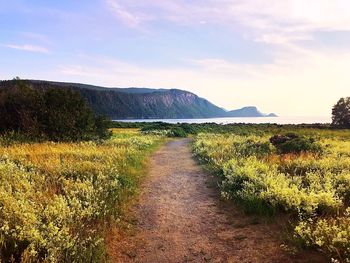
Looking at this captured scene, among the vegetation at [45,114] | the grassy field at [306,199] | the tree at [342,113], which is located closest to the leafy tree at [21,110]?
the vegetation at [45,114]

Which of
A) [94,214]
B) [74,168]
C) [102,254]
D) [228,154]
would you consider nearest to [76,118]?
[228,154]

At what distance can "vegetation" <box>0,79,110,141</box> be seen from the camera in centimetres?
2535

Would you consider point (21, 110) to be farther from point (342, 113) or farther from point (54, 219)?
point (342, 113)

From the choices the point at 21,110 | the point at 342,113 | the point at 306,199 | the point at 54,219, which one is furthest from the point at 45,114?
the point at 342,113

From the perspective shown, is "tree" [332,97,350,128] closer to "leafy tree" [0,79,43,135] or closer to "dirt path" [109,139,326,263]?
"leafy tree" [0,79,43,135]

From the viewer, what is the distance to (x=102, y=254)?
21.2 feet

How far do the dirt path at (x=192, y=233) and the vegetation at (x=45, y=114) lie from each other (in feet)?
50.9

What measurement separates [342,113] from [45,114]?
65.9 m

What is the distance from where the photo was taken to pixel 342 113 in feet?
249

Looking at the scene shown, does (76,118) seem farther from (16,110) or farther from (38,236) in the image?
(38,236)

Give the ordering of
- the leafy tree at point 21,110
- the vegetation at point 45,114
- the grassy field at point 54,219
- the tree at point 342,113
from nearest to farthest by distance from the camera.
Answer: the grassy field at point 54,219 < the leafy tree at point 21,110 < the vegetation at point 45,114 < the tree at point 342,113

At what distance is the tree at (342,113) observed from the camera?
74625mm

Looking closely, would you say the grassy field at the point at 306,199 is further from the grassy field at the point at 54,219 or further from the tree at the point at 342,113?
the tree at the point at 342,113

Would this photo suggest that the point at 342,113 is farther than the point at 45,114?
A: Yes
